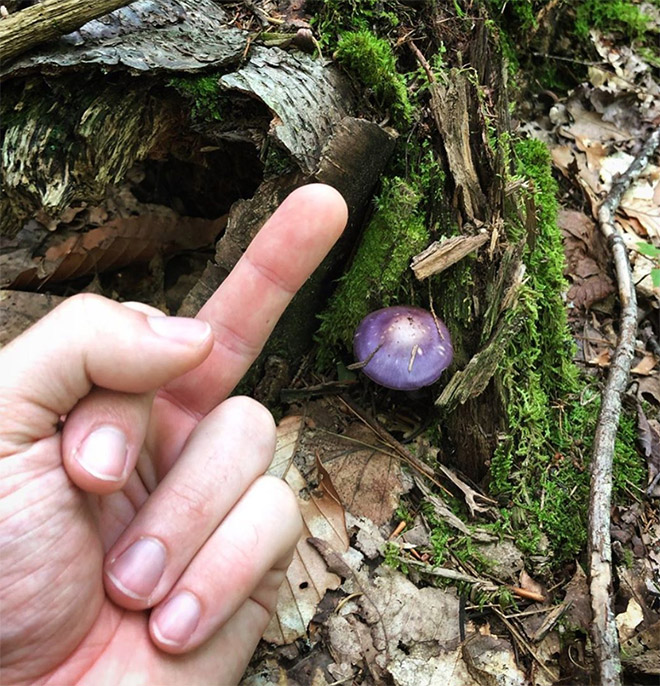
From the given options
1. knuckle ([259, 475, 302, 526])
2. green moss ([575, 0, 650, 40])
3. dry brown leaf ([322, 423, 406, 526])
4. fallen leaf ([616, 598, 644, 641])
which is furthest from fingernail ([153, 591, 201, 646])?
green moss ([575, 0, 650, 40])

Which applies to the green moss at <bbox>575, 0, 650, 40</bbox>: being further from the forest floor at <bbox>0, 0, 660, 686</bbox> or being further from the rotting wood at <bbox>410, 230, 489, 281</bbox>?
the rotting wood at <bbox>410, 230, 489, 281</bbox>

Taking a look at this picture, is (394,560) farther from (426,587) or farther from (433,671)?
(433,671)

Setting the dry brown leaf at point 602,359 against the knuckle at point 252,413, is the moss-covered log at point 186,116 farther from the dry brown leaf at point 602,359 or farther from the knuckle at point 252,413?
the dry brown leaf at point 602,359

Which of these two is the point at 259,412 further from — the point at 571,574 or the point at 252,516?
the point at 571,574

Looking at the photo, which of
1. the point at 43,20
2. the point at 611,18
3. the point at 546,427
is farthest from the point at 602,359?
the point at 43,20

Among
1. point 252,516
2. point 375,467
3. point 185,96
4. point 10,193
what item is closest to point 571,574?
point 375,467

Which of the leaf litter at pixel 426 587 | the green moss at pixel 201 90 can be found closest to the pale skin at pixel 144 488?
the leaf litter at pixel 426 587
